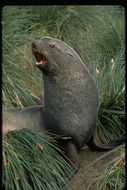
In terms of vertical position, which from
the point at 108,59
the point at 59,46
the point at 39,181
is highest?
the point at 59,46

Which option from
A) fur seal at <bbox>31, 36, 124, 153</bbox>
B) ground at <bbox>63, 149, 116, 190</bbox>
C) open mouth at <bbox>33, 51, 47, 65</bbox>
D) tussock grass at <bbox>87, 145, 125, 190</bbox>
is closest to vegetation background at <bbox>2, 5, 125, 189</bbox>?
tussock grass at <bbox>87, 145, 125, 190</bbox>

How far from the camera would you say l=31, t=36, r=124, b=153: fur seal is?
17.8 feet

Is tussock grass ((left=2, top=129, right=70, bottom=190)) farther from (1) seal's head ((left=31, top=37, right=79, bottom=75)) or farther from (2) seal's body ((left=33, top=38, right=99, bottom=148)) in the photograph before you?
(1) seal's head ((left=31, top=37, right=79, bottom=75))

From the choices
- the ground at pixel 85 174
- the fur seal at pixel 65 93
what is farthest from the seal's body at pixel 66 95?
the ground at pixel 85 174

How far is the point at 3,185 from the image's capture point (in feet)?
15.9

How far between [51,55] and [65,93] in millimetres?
391

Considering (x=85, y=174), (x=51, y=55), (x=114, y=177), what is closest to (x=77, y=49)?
(x=51, y=55)

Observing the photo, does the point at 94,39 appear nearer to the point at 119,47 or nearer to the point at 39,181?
the point at 119,47

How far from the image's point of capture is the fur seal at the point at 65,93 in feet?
17.8

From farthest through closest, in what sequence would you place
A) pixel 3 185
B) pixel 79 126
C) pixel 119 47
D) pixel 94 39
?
pixel 94 39, pixel 119 47, pixel 79 126, pixel 3 185

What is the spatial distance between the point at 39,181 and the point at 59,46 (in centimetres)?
139

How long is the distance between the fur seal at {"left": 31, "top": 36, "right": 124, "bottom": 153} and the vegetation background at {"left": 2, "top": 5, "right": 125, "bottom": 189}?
24.2 inches

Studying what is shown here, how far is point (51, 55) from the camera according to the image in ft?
17.9

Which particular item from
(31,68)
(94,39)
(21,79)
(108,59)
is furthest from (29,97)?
(94,39)
